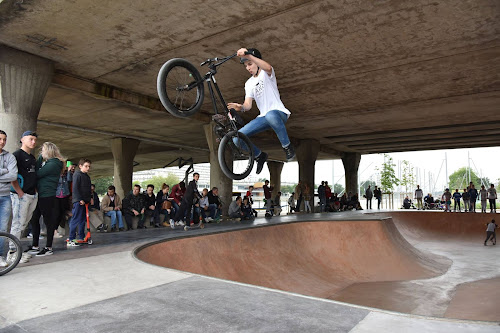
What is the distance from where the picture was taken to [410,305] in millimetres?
7031

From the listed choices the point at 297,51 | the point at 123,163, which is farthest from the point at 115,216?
the point at 123,163

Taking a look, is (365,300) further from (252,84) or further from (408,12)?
(408,12)

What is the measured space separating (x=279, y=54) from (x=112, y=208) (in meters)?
6.40

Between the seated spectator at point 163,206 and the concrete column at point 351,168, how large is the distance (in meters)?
19.7

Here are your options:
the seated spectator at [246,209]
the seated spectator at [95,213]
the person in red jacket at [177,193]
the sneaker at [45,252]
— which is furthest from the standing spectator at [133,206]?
the seated spectator at [246,209]

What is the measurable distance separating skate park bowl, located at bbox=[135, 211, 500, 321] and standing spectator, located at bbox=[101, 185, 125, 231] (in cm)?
336

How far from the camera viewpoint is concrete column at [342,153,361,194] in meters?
28.3

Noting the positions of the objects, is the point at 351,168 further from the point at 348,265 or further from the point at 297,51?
the point at 297,51

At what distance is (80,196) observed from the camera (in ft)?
21.4

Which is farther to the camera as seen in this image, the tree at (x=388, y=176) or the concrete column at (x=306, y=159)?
the tree at (x=388, y=176)

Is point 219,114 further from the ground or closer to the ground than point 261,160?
further from the ground

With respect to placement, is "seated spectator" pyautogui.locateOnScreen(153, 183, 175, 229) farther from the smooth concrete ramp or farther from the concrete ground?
the concrete ground

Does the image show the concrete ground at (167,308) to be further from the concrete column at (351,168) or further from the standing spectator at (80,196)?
the concrete column at (351,168)

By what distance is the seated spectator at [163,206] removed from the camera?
11125mm
